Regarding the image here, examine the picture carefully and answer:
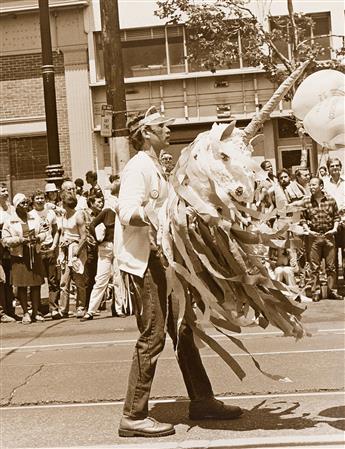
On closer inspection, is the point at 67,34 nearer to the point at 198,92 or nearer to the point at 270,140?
the point at 198,92

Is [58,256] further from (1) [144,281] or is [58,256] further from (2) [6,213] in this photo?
(1) [144,281]

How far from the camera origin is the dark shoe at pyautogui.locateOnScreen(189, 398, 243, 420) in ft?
20.7

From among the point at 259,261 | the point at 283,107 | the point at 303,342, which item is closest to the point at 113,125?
the point at 303,342

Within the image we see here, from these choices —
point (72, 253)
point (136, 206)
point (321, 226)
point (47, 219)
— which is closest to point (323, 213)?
point (321, 226)

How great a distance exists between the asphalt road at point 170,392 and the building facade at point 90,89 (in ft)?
45.7

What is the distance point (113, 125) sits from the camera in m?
14.6

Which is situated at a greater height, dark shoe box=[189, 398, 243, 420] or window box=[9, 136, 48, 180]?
window box=[9, 136, 48, 180]

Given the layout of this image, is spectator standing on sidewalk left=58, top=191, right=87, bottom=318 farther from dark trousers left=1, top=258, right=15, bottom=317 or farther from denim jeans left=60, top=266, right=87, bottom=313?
dark trousers left=1, top=258, right=15, bottom=317

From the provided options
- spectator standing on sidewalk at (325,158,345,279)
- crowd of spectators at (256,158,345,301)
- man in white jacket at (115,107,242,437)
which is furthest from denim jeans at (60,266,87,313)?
man in white jacket at (115,107,242,437)

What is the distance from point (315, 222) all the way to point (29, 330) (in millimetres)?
4496

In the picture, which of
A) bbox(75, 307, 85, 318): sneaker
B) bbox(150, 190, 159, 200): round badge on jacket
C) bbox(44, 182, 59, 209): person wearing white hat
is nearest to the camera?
bbox(150, 190, 159, 200): round badge on jacket

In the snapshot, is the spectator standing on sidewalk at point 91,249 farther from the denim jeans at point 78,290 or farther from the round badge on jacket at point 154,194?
the round badge on jacket at point 154,194

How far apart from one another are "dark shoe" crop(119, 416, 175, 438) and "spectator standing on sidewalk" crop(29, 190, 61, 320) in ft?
24.5

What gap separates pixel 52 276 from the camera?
1373 centimetres
